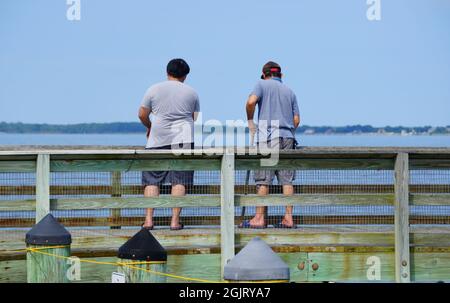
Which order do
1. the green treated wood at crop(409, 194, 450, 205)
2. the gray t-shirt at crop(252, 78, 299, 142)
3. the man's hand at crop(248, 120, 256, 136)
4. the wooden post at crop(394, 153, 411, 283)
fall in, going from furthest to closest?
the man's hand at crop(248, 120, 256, 136)
the gray t-shirt at crop(252, 78, 299, 142)
the green treated wood at crop(409, 194, 450, 205)
the wooden post at crop(394, 153, 411, 283)

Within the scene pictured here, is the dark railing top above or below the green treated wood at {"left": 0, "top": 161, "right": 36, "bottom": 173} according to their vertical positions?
above

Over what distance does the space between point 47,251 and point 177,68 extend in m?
3.09

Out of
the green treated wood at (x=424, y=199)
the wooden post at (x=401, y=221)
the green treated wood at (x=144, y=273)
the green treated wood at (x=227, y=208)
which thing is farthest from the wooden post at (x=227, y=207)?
the green treated wood at (x=144, y=273)

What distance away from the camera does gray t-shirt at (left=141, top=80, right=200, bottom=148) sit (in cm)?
1217

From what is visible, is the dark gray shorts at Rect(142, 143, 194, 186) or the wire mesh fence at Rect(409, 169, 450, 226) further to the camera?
the wire mesh fence at Rect(409, 169, 450, 226)

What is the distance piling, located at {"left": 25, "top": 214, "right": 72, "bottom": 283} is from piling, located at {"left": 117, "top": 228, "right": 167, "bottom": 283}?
0.81 metres

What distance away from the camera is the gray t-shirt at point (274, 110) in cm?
1248

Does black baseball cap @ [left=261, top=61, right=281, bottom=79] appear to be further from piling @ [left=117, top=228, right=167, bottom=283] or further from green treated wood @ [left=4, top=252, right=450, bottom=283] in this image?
piling @ [left=117, top=228, right=167, bottom=283]

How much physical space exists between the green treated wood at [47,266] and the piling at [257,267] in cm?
223

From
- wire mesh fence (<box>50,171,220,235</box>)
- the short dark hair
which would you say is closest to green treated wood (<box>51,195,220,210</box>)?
wire mesh fence (<box>50,171,220,235</box>)

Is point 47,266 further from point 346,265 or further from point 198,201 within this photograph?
point 346,265

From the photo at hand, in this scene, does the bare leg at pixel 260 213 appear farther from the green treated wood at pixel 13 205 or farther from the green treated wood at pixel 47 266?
the green treated wood at pixel 47 266

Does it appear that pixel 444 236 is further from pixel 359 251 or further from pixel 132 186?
pixel 132 186
